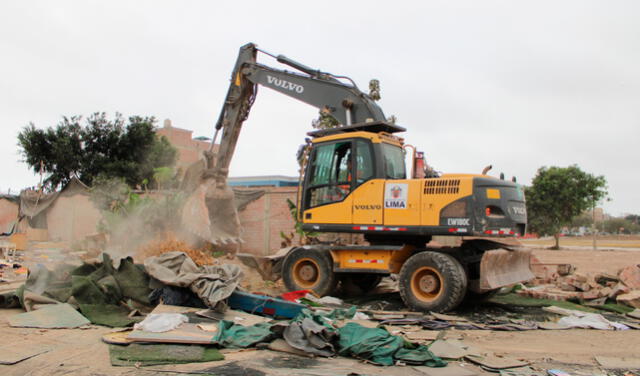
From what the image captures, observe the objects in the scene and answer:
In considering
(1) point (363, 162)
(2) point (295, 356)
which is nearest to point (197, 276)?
(2) point (295, 356)

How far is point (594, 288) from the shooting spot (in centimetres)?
974

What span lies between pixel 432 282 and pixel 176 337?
13.4 ft

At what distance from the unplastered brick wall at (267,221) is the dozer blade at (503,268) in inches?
278

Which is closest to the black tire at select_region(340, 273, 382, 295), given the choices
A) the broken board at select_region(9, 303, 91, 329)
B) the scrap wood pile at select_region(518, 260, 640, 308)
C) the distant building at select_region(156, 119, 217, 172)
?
the scrap wood pile at select_region(518, 260, 640, 308)

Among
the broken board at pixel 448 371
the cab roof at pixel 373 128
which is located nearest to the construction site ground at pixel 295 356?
the broken board at pixel 448 371

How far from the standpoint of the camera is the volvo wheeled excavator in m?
7.90

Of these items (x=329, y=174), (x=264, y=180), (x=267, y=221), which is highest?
(x=264, y=180)

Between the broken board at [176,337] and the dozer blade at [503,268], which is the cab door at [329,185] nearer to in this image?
the dozer blade at [503,268]

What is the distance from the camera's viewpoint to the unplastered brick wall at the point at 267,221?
14.9 meters

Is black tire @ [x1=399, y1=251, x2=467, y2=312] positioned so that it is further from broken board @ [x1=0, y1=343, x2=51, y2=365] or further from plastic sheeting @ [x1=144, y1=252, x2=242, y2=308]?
broken board @ [x1=0, y1=343, x2=51, y2=365]

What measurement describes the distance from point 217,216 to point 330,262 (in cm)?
401

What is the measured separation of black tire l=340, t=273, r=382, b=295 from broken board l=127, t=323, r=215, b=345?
4408 mm

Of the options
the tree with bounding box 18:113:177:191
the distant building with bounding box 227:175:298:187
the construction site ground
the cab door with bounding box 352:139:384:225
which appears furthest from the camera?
the distant building with bounding box 227:175:298:187

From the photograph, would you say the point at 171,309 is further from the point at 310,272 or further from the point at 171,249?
the point at 171,249
